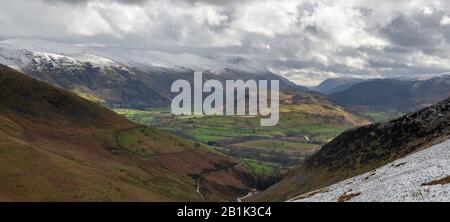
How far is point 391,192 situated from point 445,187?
8.64 meters

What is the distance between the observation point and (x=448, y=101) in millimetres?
180500
